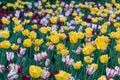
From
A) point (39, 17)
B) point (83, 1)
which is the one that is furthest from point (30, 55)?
point (83, 1)

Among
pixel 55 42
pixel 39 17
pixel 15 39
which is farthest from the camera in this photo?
pixel 39 17

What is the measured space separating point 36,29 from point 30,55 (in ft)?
4.11

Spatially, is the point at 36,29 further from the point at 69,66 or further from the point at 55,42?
the point at 69,66

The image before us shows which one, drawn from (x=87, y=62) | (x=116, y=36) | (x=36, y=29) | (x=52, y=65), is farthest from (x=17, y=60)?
(x=36, y=29)

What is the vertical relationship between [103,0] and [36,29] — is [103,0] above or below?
below

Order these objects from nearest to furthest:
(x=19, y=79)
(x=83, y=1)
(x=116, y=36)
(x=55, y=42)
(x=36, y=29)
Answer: (x=19, y=79), (x=55, y=42), (x=116, y=36), (x=36, y=29), (x=83, y=1)

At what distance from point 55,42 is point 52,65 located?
34 centimetres

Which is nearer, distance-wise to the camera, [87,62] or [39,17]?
[87,62]

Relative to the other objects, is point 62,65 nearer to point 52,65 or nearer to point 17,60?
point 52,65

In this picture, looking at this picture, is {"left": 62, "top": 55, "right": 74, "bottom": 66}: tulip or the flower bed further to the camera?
{"left": 62, "top": 55, "right": 74, "bottom": 66}: tulip

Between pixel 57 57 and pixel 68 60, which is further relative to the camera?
pixel 57 57

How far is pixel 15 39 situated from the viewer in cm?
492

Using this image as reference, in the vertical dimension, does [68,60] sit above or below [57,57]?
above

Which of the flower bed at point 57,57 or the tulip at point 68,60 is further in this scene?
the tulip at point 68,60
